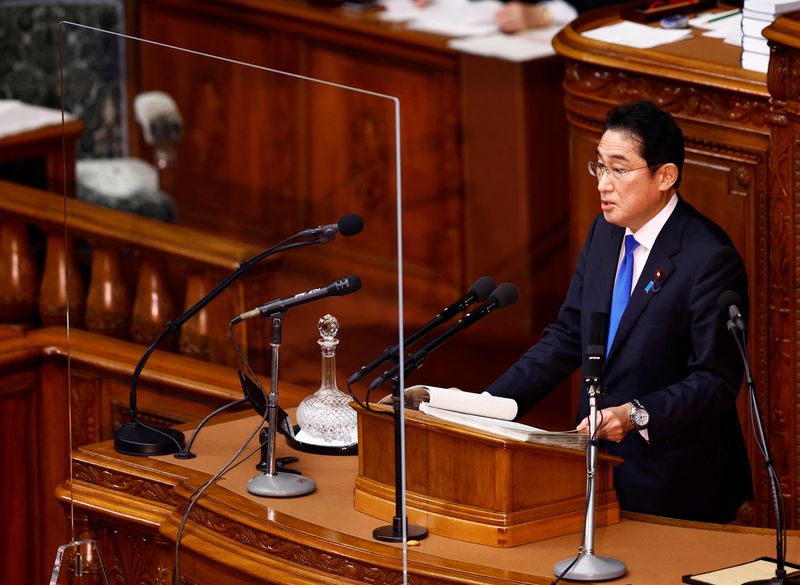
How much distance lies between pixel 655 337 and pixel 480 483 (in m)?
0.54

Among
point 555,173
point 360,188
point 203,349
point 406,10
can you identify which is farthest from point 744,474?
point 406,10

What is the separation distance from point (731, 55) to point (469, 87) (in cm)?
215

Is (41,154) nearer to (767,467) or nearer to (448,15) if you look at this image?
(448,15)

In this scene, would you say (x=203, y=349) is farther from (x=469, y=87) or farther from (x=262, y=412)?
(x=469, y=87)

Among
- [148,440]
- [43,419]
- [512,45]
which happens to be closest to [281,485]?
[148,440]

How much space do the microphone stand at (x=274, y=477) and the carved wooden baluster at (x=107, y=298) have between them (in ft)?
5.09

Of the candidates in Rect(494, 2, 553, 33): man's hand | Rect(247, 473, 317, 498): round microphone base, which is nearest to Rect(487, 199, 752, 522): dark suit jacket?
Rect(247, 473, 317, 498): round microphone base

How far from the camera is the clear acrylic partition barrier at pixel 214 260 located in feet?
10.8

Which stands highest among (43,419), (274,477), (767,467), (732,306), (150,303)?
(732,306)

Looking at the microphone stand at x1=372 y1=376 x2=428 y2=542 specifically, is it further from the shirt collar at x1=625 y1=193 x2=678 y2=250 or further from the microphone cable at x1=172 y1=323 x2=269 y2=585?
the shirt collar at x1=625 y1=193 x2=678 y2=250

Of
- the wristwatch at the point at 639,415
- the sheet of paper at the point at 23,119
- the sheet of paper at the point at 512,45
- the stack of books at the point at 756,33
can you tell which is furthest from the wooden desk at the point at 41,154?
the wristwatch at the point at 639,415

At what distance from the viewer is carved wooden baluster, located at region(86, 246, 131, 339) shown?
4.84 metres

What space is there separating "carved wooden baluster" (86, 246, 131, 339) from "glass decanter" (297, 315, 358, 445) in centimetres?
144

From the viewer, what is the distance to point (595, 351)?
9.70ft
